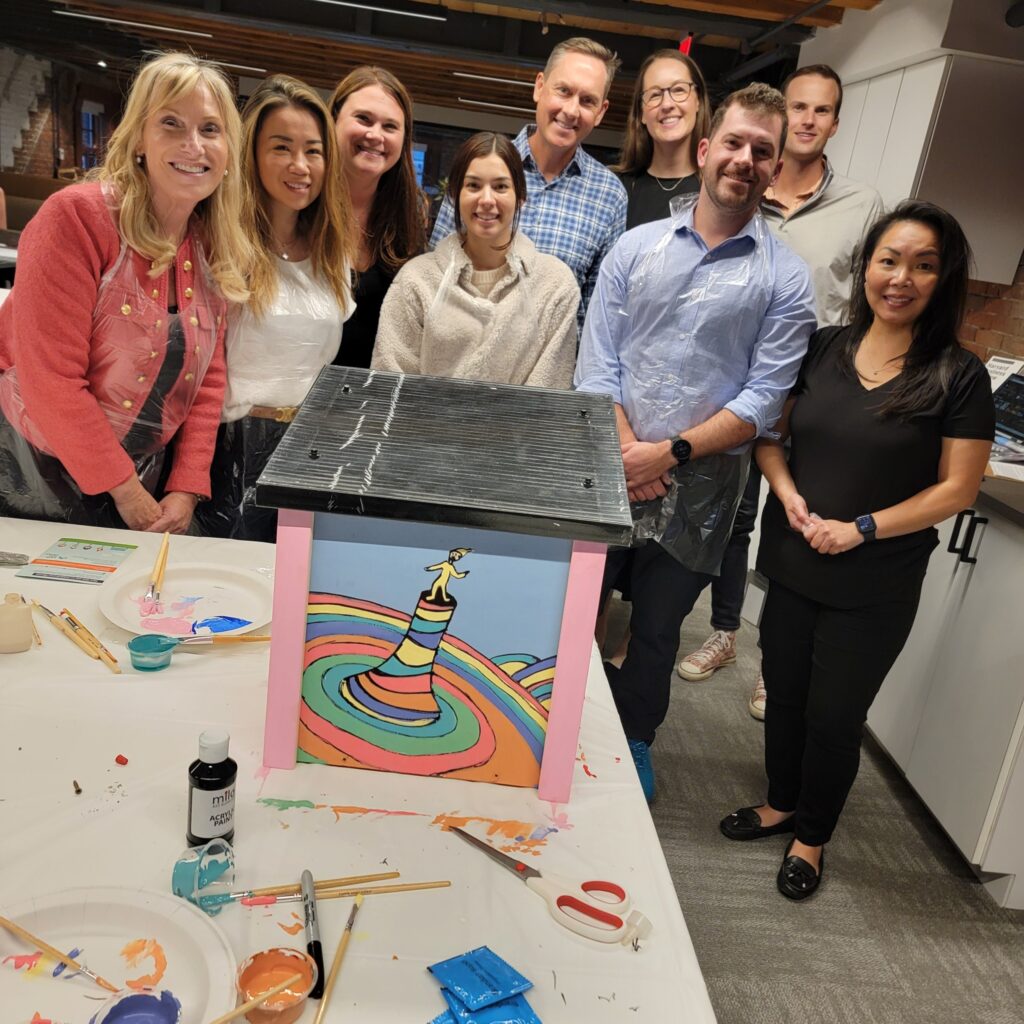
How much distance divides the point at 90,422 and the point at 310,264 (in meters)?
0.57

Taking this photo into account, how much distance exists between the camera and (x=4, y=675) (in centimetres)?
112

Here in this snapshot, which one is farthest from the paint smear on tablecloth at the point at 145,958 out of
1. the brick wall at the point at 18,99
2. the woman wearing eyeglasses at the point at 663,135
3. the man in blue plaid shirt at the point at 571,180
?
the brick wall at the point at 18,99

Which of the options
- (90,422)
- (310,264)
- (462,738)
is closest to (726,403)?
(310,264)

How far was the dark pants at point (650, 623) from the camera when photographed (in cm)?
202

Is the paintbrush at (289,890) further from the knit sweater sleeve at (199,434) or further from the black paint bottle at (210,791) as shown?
the knit sweater sleeve at (199,434)

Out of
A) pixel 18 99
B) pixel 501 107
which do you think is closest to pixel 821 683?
pixel 501 107

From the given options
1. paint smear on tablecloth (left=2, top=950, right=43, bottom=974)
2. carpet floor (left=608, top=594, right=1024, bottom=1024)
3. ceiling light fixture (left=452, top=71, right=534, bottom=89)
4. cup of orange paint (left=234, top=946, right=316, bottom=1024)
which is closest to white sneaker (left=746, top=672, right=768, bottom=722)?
carpet floor (left=608, top=594, right=1024, bottom=1024)

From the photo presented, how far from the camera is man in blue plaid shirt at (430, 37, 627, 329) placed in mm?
2203

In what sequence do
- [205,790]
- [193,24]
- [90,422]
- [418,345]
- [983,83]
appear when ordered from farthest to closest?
[193,24] < [983,83] < [418,345] < [90,422] < [205,790]

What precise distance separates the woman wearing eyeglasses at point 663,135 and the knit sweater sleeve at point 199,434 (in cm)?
123

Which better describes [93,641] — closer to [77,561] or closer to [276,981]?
[77,561]

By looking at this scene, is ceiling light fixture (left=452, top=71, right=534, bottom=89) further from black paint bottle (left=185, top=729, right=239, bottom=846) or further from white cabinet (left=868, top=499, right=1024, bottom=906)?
black paint bottle (left=185, top=729, right=239, bottom=846)

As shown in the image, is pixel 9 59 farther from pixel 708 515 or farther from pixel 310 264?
pixel 708 515

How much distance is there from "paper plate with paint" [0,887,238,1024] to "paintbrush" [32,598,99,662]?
1.52ft
